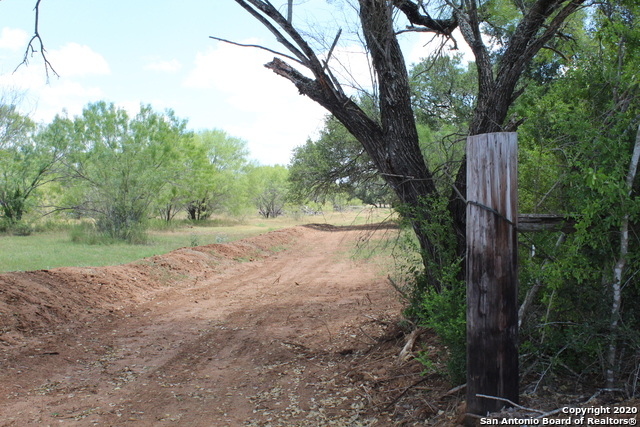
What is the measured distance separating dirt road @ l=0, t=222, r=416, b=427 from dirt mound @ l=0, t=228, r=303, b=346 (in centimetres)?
3

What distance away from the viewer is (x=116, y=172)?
19.5 m

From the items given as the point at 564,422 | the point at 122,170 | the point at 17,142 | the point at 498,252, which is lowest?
the point at 564,422

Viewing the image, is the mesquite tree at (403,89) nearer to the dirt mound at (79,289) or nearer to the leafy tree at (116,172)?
the dirt mound at (79,289)

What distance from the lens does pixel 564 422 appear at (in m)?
2.99

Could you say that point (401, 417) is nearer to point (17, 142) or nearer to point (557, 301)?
point (557, 301)

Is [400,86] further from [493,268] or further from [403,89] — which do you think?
[493,268]

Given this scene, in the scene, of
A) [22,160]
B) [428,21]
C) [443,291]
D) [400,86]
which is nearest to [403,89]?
[400,86]

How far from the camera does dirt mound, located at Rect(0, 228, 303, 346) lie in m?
7.09

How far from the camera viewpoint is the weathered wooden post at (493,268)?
3.32 metres

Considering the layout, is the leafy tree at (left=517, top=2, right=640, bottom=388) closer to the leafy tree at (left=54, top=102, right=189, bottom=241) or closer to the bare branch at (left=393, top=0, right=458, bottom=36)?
the bare branch at (left=393, top=0, right=458, bottom=36)

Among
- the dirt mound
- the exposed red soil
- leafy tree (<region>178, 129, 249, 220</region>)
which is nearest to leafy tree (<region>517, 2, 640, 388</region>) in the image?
the exposed red soil

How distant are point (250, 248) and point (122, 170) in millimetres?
7045

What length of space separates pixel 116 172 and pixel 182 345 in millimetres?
14837

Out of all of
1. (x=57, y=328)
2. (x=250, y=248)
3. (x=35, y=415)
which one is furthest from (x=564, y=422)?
(x=250, y=248)
